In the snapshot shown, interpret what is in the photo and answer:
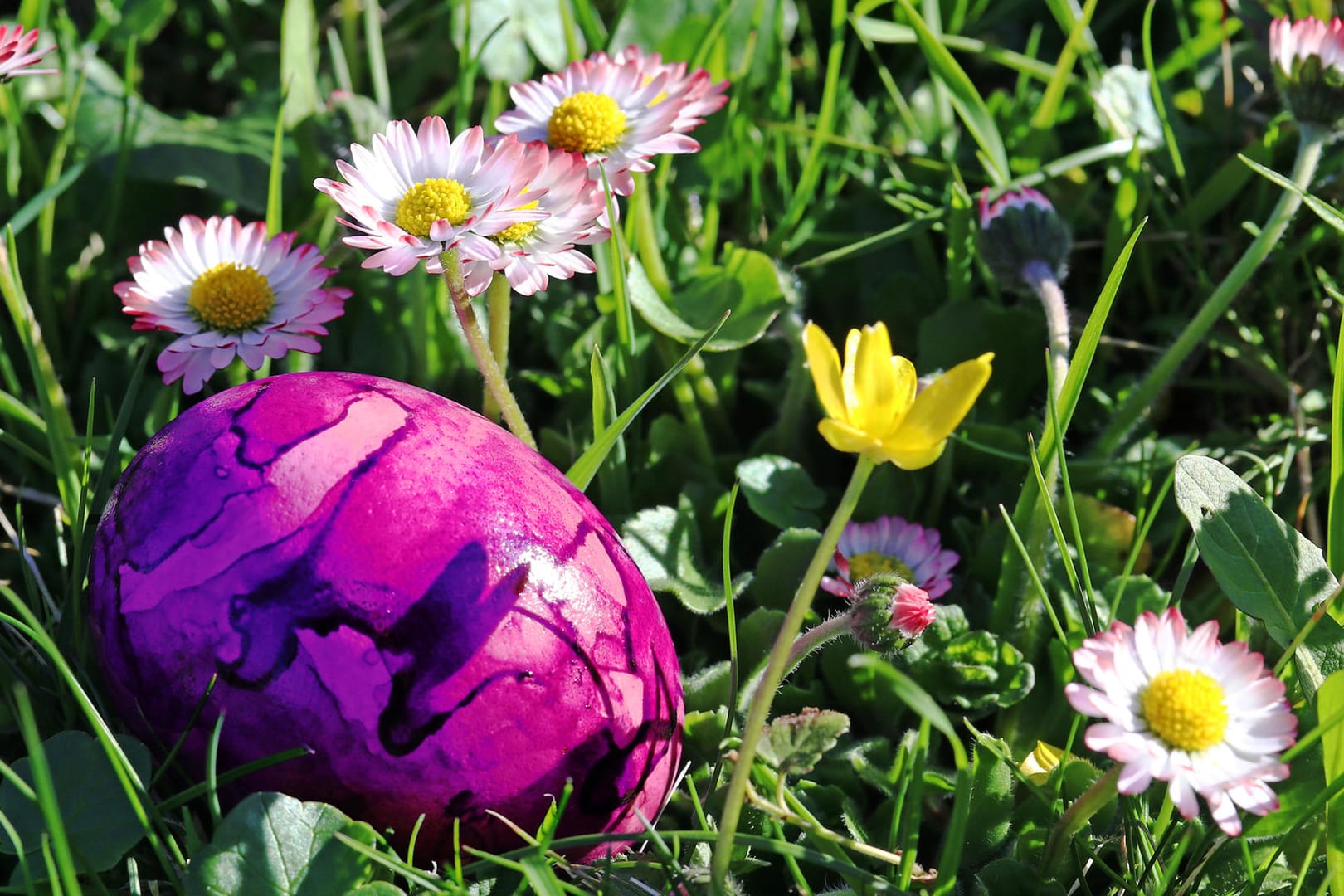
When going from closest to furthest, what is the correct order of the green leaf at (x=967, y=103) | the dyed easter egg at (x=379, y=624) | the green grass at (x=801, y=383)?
1. the dyed easter egg at (x=379, y=624)
2. the green grass at (x=801, y=383)
3. the green leaf at (x=967, y=103)

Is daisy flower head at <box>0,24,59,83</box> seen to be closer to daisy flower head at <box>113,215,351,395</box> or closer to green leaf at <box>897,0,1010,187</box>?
daisy flower head at <box>113,215,351,395</box>

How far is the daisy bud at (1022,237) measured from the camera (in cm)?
187

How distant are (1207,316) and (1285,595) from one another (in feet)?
1.64

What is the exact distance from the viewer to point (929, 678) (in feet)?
5.33

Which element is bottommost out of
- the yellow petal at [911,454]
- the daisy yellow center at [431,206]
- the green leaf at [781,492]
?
the green leaf at [781,492]

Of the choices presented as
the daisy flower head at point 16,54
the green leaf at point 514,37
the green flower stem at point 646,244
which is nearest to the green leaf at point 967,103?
the green flower stem at point 646,244

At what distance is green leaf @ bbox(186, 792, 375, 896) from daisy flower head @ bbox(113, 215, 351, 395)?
0.60 m

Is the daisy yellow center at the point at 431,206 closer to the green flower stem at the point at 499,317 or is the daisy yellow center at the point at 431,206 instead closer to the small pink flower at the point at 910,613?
the green flower stem at the point at 499,317

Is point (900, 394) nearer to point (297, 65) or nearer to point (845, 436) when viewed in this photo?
point (845, 436)

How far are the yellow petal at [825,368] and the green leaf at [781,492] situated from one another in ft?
2.17

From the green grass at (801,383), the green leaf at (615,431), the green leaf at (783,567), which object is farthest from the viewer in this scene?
the green leaf at (783,567)

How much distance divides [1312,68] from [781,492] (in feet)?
3.31

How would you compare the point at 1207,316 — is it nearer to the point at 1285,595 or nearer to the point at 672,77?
the point at 1285,595

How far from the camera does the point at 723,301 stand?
6.63 ft
